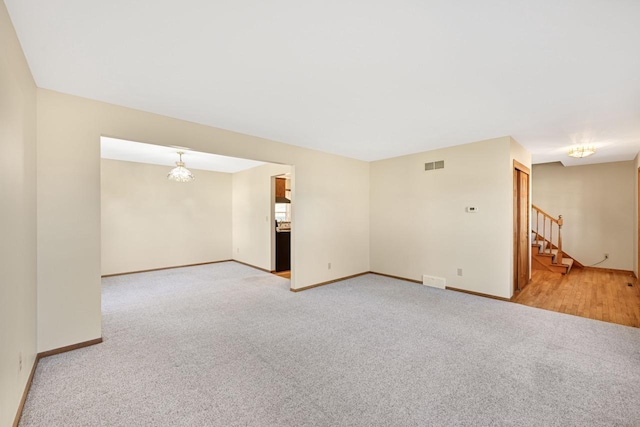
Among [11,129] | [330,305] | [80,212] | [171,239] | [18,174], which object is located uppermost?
[11,129]

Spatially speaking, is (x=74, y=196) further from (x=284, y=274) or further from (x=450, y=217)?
(x=450, y=217)

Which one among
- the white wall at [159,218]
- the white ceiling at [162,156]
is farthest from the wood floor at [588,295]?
the white wall at [159,218]

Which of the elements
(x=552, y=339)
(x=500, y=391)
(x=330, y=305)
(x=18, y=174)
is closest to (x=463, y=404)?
(x=500, y=391)

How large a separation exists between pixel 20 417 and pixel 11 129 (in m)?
1.87

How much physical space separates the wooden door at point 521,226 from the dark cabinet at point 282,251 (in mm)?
4536

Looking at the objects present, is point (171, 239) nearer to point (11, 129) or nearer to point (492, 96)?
point (11, 129)

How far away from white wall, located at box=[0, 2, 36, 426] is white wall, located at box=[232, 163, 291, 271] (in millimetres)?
4086

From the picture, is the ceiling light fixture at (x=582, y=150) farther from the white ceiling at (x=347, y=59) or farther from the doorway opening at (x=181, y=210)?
the doorway opening at (x=181, y=210)

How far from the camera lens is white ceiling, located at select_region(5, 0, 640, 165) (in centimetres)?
161

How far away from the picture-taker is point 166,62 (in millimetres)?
2145

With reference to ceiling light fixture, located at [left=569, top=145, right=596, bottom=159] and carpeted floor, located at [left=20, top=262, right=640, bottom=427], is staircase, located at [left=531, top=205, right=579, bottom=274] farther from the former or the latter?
carpeted floor, located at [left=20, top=262, right=640, bottom=427]

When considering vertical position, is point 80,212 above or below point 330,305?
above

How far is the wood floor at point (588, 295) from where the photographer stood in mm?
3664

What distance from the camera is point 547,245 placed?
6.91 metres
